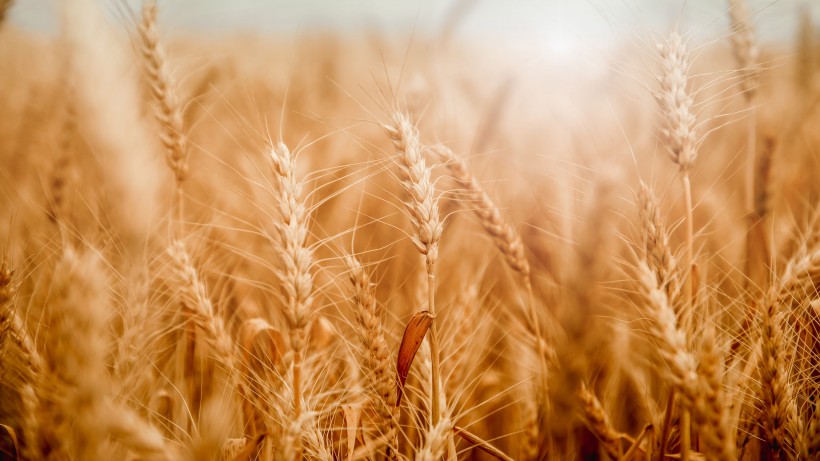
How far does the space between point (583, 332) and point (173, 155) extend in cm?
95

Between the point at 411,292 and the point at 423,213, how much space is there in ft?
2.37

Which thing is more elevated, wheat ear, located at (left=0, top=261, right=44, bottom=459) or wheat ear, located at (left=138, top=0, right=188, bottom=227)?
wheat ear, located at (left=138, top=0, right=188, bottom=227)

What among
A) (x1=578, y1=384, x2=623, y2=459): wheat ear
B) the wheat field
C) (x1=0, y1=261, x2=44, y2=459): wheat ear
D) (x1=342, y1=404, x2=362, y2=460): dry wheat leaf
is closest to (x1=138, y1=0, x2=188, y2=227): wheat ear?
the wheat field

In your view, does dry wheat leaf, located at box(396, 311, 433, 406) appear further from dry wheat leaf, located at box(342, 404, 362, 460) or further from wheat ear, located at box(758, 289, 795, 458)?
wheat ear, located at box(758, 289, 795, 458)

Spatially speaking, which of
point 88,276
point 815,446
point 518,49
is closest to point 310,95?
point 518,49

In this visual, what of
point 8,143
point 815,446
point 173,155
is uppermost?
point 173,155

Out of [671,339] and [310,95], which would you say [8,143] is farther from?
[671,339]

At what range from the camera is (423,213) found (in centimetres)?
73

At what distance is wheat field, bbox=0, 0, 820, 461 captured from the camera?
2.01ft

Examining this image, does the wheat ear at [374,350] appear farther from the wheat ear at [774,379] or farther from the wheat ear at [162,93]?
the wheat ear at [774,379]

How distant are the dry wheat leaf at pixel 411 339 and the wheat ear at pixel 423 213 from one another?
0.7 inches

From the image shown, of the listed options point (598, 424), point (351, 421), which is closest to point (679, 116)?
point (598, 424)

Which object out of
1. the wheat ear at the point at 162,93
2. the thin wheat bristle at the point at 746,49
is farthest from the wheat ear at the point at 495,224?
the thin wheat bristle at the point at 746,49

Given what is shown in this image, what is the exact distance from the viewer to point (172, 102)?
97 centimetres
